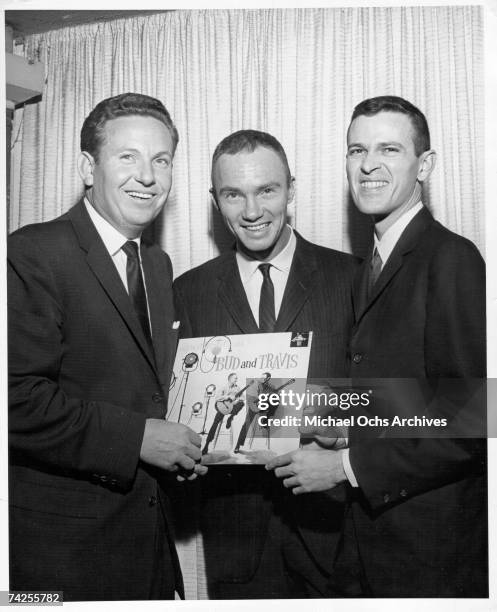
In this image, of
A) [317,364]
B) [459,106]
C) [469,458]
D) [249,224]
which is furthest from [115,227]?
[469,458]

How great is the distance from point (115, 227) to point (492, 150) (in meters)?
1.08

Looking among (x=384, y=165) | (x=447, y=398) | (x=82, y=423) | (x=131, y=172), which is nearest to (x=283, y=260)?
(x=384, y=165)

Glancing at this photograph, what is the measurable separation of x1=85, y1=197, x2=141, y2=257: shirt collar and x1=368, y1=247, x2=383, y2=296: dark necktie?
0.70 meters

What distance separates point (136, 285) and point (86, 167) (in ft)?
Answer: 1.19

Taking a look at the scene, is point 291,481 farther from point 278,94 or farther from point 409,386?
point 278,94

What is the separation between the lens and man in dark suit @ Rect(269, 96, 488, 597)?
193 cm

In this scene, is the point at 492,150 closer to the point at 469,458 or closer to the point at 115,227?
the point at 469,458

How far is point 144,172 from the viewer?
2.00 meters

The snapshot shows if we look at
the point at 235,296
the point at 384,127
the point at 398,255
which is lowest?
the point at 235,296

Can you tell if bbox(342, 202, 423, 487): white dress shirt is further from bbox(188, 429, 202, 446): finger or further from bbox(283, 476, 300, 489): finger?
bbox(188, 429, 202, 446): finger

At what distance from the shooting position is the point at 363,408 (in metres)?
1.98

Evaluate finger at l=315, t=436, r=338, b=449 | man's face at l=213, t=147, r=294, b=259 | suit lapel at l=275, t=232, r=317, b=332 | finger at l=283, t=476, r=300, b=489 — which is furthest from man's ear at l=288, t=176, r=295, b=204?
finger at l=283, t=476, r=300, b=489

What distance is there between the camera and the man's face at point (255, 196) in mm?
1988

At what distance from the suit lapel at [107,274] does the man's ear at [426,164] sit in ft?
2.88
